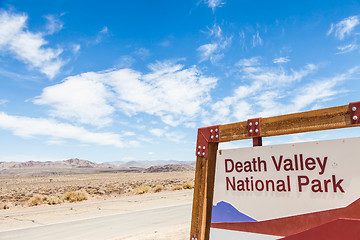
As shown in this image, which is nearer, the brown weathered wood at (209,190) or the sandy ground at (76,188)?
the brown weathered wood at (209,190)

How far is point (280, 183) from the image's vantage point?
3.17 m

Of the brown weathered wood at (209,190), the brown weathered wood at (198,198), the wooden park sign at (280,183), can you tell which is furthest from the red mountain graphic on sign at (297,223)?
the brown weathered wood at (198,198)

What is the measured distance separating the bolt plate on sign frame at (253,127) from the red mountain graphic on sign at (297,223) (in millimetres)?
967

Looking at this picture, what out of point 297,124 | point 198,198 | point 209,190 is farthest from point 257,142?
point 198,198

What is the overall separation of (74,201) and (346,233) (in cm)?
2000

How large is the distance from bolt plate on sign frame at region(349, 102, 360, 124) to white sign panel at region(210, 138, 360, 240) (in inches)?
7.1

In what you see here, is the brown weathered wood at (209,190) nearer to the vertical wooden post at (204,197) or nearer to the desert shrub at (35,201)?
the vertical wooden post at (204,197)

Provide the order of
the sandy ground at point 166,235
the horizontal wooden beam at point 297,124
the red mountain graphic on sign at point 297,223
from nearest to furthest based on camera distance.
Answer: the red mountain graphic on sign at point 297,223
the horizontal wooden beam at point 297,124
the sandy ground at point 166,235

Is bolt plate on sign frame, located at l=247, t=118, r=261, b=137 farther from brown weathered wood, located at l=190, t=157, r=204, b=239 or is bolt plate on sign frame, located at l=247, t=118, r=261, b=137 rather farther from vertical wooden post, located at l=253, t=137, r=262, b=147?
brown weathered wood, located at l=190, t=157, r=204, b=239

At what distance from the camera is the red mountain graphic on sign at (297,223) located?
106 inches

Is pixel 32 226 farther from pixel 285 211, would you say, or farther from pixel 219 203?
pixel 285 211

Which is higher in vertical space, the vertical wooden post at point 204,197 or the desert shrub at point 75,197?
the vertical wooden post at point 204,197

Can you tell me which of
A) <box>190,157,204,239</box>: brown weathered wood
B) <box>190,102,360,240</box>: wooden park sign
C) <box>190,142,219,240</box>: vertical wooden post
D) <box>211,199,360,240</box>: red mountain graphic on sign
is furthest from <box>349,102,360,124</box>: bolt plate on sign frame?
<box>190,157,204,239</box>: brown weathered wood

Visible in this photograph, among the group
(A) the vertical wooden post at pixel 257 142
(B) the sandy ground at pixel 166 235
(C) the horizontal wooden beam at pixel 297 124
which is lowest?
(B) the sandy ground at pixel 166 235
